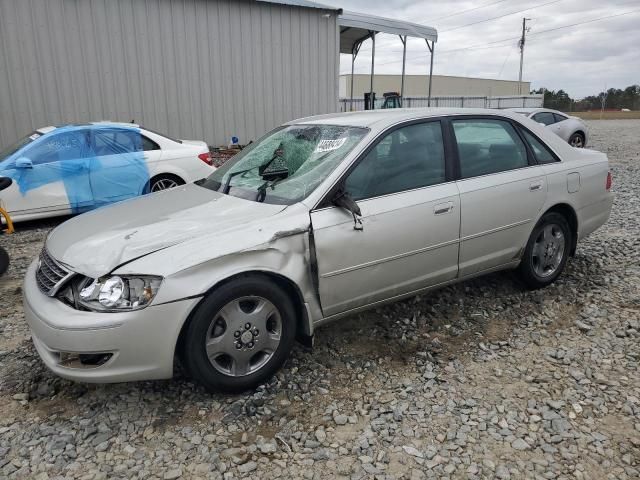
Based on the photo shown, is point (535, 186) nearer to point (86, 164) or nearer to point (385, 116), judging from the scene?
point (385, 116)

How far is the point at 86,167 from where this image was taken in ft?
22.6

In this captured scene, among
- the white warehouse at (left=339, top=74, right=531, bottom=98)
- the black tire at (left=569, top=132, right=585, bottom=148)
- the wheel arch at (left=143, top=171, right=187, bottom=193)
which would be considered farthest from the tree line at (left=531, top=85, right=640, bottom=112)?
the wheel arch at (left=143, top=171, right=187, bottom=193)

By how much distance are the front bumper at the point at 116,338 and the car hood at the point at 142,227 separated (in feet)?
0.82

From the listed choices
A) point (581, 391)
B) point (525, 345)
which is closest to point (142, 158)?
point (525, 345)

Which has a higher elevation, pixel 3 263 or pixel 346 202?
pixel 346 202

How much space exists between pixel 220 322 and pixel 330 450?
34.8 inches

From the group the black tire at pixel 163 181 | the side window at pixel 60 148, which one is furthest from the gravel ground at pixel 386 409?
the black tire at pixel 163 181

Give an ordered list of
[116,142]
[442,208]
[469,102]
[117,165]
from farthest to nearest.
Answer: [469,102]
[116,142]
[117,165]
[442,208]

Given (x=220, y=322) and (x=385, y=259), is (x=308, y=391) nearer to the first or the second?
(x=220, y=322)

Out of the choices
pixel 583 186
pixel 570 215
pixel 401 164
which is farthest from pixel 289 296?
pixel 583 186

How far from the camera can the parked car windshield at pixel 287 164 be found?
3.23m

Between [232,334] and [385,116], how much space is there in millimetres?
1875

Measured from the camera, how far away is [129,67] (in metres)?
11.0

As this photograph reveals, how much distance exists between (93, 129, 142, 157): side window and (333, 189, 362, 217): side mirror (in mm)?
5176
